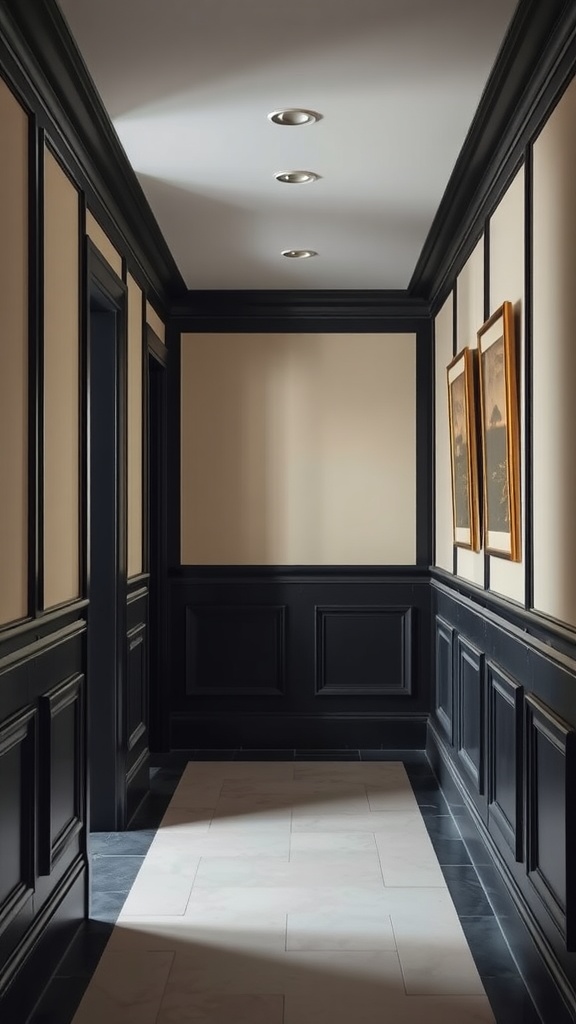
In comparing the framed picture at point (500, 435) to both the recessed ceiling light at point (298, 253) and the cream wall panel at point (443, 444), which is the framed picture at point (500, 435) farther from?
the recessed ceiling light at point (298, 253)

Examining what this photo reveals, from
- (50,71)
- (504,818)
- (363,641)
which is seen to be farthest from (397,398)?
(50,71)

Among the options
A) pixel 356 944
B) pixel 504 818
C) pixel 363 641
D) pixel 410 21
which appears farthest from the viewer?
pixel 363 641

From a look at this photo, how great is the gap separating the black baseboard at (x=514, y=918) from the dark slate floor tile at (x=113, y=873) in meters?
1.41

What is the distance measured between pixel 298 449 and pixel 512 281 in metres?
3.07

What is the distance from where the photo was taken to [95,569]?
15.3ft

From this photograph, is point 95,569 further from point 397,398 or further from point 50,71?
point 397,398

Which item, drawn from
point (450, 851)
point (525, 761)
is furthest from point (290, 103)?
point (450, 851)

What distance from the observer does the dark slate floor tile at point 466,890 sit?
3766 millimetres

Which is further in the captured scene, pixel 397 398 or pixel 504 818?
pixel 397 398

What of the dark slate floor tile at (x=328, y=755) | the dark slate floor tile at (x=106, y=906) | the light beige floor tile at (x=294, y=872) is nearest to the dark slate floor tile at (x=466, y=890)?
the light beige floor tile at (x=294, y=872)

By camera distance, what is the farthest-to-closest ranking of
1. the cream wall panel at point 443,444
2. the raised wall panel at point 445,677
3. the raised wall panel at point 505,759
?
1. the cream wall panel at point 443,444
2. the raised wall panel at point 445,677
3. the raised wall panel at point 505,759

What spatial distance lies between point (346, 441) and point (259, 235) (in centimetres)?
178

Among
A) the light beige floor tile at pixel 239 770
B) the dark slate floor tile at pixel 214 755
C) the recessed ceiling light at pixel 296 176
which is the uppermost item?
the recessed ceiling light at pixel 296 176

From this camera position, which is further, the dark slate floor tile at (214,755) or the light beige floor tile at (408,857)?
the dark slate floor tile at (214,755)
